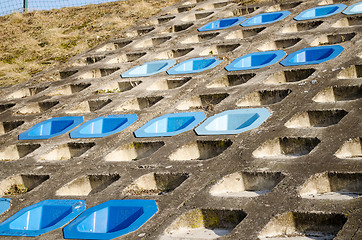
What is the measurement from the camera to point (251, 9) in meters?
12.2

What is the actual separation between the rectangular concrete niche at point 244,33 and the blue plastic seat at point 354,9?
1.60 meters

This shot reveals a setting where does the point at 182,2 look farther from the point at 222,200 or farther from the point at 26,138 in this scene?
the point at 222,200

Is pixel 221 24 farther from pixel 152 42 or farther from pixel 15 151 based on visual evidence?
pixel 15 151

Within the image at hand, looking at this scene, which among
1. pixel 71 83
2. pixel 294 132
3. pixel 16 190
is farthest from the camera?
pixel 71 83

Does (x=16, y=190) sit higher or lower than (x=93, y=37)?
lower

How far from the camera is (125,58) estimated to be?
1093 centimetres

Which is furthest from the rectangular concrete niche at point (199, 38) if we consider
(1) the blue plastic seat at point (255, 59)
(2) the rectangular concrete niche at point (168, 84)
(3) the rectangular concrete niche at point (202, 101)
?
(3) the rectangular concrete niche at point (202, 101)

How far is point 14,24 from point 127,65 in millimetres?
6020

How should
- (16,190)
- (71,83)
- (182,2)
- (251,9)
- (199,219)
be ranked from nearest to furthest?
(199,219) → (16,190) → (71,83) → (251,9) → (182,2)

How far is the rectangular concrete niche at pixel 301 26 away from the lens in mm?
10148

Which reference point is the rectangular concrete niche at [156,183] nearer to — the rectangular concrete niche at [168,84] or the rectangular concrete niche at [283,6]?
the rectangular concrete niche at [168,84]

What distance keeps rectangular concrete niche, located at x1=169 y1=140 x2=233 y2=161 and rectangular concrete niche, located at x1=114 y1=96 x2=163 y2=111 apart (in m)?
2.04

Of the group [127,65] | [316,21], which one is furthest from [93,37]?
[316,21]

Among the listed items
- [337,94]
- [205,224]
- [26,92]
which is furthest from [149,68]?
[205,224]
